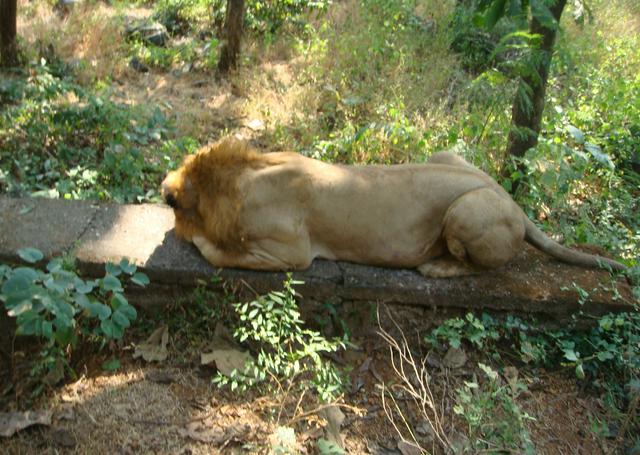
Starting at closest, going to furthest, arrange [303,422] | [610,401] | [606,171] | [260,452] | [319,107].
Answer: [260,452] → [303,422] → [610,401] → [606,171] → [319,107]

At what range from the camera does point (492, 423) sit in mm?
3203

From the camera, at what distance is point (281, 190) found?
4008 mm

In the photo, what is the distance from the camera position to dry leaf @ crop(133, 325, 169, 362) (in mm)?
3775

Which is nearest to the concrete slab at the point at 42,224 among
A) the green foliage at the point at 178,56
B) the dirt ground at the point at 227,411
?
the dirt ground at the point at 227,411

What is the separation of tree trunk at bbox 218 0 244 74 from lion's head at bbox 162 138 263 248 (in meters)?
3.99

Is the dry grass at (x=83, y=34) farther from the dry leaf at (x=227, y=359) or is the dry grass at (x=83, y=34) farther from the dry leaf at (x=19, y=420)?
the dry leaf at (x=19, y=420)

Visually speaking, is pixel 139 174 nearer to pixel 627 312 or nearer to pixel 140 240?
pixel 140 240

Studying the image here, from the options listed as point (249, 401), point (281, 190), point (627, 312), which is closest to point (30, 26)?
point (281, 190)

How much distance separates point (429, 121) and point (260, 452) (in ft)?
15.1

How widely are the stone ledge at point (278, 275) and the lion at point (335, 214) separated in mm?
90

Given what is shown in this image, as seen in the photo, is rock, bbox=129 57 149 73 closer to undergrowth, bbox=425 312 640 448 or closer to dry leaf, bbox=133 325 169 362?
dry leaf, bbox=133 325 169 362

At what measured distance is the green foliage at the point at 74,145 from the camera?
5293 mm

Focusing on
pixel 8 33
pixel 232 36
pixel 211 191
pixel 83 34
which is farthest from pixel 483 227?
pixel 83 34

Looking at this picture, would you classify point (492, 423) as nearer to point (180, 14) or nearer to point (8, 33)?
point (8, 33)
